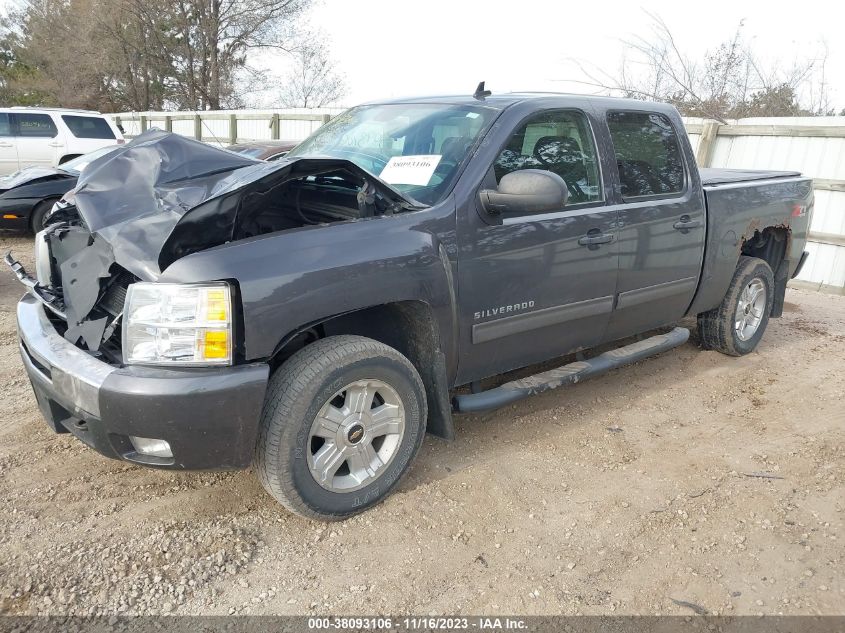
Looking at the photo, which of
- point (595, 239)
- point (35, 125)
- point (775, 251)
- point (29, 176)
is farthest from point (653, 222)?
point (35, 125)

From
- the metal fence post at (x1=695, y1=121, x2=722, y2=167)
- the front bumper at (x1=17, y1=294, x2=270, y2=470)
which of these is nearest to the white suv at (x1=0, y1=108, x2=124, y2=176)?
the metal fence post at (x1=695, y1=121, x2=722, y2=167)

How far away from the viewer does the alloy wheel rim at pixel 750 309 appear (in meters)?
5.31

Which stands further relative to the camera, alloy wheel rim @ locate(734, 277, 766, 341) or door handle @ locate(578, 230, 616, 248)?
alloy wheel rim @ locate(734, 277, 766, 341)

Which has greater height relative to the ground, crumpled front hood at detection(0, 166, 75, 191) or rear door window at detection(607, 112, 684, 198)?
rear door window at detection(607, 112, 684, 198)

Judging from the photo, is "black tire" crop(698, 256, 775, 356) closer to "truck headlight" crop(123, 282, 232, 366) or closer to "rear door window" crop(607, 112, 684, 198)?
→ "rear door window" crop(607, 112, 684, 198)

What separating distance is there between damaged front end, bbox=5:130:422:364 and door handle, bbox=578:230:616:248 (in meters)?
1.12

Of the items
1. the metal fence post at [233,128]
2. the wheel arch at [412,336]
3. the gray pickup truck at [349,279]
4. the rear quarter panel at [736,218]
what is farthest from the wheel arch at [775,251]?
the metal fence post at [233,128]

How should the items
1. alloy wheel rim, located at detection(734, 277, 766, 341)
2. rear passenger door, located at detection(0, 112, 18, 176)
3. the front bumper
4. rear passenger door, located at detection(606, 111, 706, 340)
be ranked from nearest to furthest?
the front bumper
rear passenger door, located at detection(606, 111, 706, 340)
alloy wheel rim, located at detection(734, 277, 766, 341)
rear passenger door, located at detection(0, 112, 18, 176)

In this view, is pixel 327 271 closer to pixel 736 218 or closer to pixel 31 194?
pixel 736 218

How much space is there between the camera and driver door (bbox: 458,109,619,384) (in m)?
3.26

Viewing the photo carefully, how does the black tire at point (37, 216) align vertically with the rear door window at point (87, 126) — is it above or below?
below

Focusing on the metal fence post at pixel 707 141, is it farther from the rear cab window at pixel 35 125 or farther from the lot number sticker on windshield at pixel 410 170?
the rear cab window at pixel 35 125

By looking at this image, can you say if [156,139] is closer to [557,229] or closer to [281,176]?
[281,176]

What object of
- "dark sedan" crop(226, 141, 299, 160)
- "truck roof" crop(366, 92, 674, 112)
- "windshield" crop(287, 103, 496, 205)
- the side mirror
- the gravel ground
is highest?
"truck roof" crop(366, 92, 674, 112)
